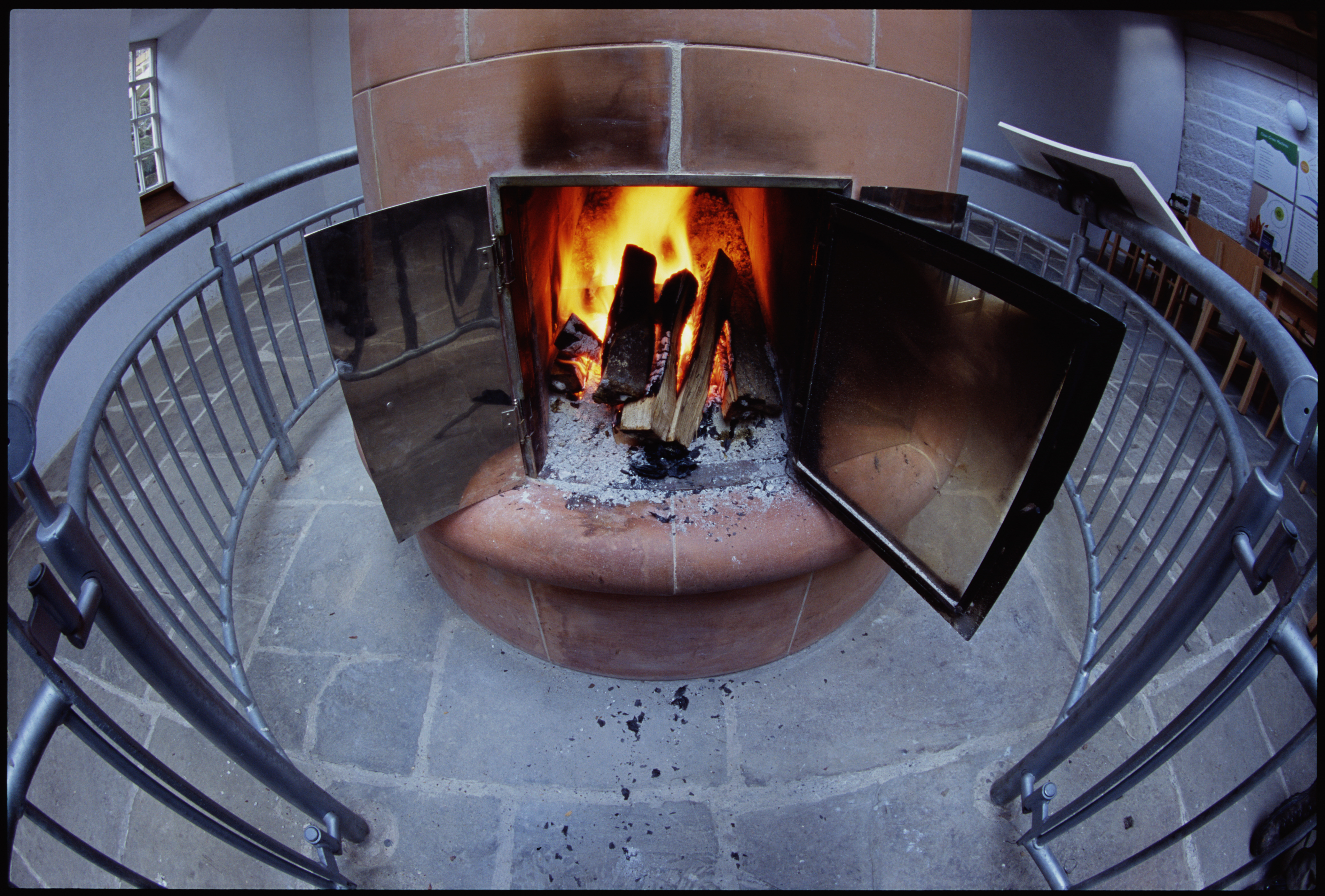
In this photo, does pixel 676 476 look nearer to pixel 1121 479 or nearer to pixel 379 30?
pixel 379 30

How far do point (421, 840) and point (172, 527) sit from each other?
1510mm

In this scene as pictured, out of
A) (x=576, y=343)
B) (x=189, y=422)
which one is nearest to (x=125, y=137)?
(x=189, y=422)

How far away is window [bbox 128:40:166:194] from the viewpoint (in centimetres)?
441

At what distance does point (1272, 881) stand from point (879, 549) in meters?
1.07

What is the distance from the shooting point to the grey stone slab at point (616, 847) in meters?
1.70

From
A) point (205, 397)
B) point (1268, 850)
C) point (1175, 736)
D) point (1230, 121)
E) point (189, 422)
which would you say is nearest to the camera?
point (1268, 850)

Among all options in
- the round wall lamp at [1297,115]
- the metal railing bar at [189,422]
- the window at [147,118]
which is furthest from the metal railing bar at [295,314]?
the round wall lamp at [1297,115]

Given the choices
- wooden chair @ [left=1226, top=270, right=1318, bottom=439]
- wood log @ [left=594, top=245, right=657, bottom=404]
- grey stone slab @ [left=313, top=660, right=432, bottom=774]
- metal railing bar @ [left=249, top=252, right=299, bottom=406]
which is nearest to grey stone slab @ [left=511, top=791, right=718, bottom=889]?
grey stone slab @ [left=313, top=660, right=432, bottom=774]

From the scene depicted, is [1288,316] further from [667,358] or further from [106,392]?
[106,392]

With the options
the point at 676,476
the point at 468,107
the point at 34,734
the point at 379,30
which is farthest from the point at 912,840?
the point at 379,30

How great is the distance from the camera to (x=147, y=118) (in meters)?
4.48

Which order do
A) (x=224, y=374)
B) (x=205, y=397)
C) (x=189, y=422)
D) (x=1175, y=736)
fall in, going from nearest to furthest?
(x=1175, y=736) → (x=189, y=422) → (x=205, y=397) → (x=224, y=374)

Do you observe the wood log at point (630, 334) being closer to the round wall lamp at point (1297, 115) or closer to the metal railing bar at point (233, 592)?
the metal railing bar at point (233, 592)

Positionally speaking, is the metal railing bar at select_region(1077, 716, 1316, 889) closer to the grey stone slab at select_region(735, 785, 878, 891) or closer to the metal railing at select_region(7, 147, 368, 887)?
the grey stone slab at select_region(735, 785, 878, 891)
